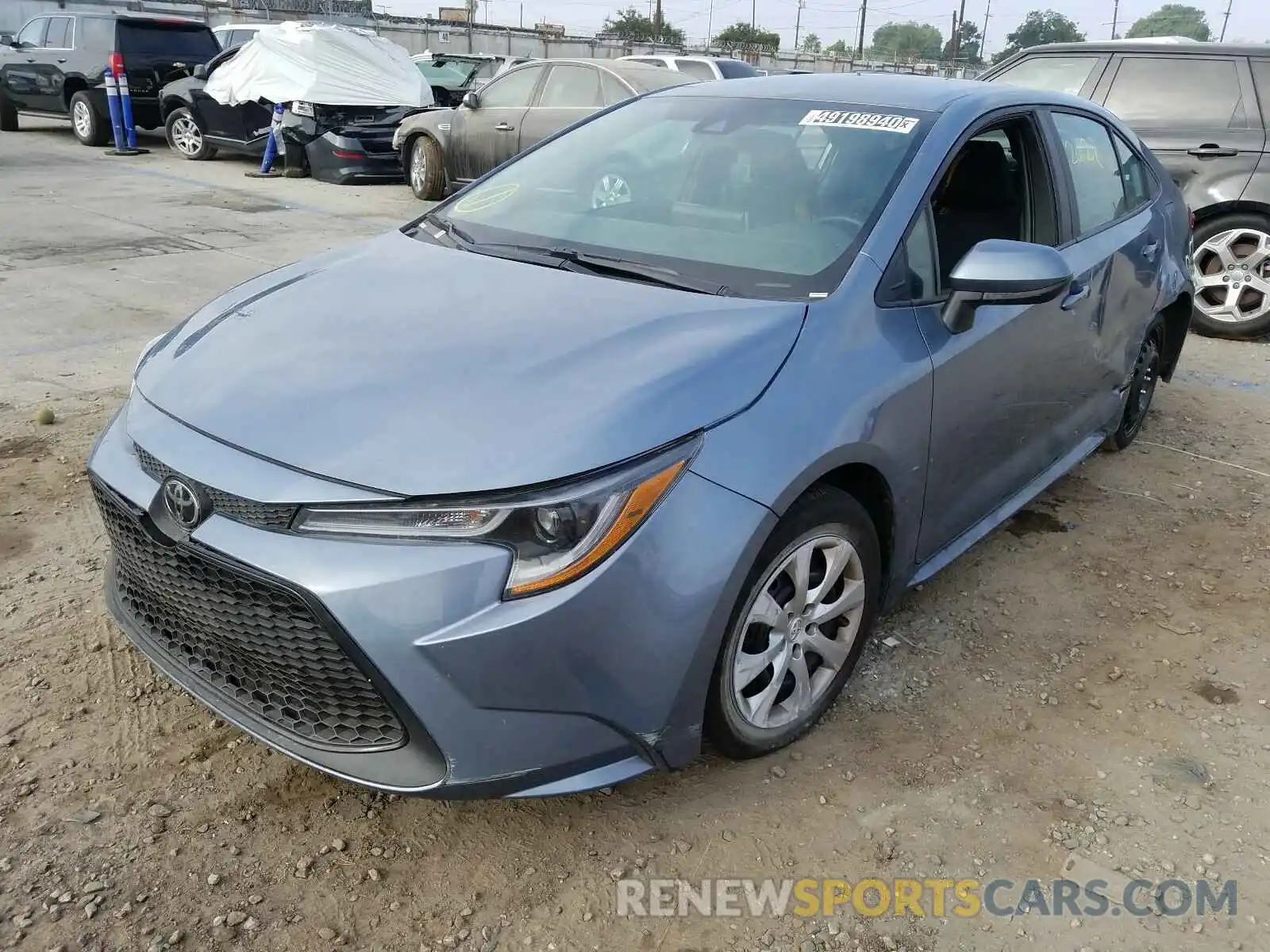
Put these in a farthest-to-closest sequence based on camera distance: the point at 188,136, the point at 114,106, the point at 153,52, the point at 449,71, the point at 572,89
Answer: the point at 449,71
the point at 153,52
the point at 114,106
the point at 188,136
the point at 572,89

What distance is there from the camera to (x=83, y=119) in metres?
14.5

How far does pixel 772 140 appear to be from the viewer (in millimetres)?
3041

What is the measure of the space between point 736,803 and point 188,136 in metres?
13.8

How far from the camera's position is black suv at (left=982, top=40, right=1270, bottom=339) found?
652 cm

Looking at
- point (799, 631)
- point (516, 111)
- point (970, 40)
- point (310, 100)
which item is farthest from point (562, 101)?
point (970, 40)

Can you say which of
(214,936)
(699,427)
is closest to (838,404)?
(699,427)

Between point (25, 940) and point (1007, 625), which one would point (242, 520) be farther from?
point (1007, 625)

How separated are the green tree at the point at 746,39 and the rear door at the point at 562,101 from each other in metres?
52.9

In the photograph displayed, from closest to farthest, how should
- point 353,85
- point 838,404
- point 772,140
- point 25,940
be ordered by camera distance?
point 25,940 < point 838,404 < point 772,140 < point 353,85

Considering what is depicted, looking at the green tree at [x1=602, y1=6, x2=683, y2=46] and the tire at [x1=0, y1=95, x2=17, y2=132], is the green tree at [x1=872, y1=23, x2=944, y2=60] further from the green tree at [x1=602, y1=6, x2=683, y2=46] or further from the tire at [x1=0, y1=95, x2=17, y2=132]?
the tire at [x1=0, y1=95, x2=17, y2=132]

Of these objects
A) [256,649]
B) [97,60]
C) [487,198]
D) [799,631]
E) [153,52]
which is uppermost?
[153,52]

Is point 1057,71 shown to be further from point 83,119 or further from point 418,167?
point 83,119

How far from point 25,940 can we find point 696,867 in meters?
1.35

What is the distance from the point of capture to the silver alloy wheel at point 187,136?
13344mm
